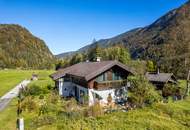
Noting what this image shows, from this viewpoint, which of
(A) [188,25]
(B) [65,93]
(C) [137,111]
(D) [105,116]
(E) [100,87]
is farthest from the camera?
(A) [188,25]

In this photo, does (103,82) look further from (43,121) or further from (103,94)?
(43,121)

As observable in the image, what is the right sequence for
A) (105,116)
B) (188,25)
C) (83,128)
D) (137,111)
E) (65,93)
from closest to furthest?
(83,128)
(105,116)
(137,111)
(65,93)
(188,25)

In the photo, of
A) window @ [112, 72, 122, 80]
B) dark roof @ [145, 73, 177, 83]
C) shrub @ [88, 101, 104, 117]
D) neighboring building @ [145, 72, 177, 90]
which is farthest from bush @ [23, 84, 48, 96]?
dark roof @ [145, 73, 177, 83]

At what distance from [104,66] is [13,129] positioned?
14963mm

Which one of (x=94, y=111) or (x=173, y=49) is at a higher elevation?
(x=173, y=49)

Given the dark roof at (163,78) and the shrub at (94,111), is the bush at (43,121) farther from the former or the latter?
the dark roof at (163,78)

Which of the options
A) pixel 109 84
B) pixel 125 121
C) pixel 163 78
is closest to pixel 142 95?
pixel 109 84

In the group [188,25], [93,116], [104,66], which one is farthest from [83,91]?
[188,25]

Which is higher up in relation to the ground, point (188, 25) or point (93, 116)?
point (188, 25)

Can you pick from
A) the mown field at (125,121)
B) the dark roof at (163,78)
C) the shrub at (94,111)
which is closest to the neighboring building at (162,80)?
the dark roof at (163,78)

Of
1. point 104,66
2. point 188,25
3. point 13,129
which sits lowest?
point 13,129

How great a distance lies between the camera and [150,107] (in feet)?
76.8

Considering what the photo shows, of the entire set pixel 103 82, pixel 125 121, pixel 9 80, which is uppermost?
pixel 103 82

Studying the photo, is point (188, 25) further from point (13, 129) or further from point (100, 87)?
point (13, 129)
